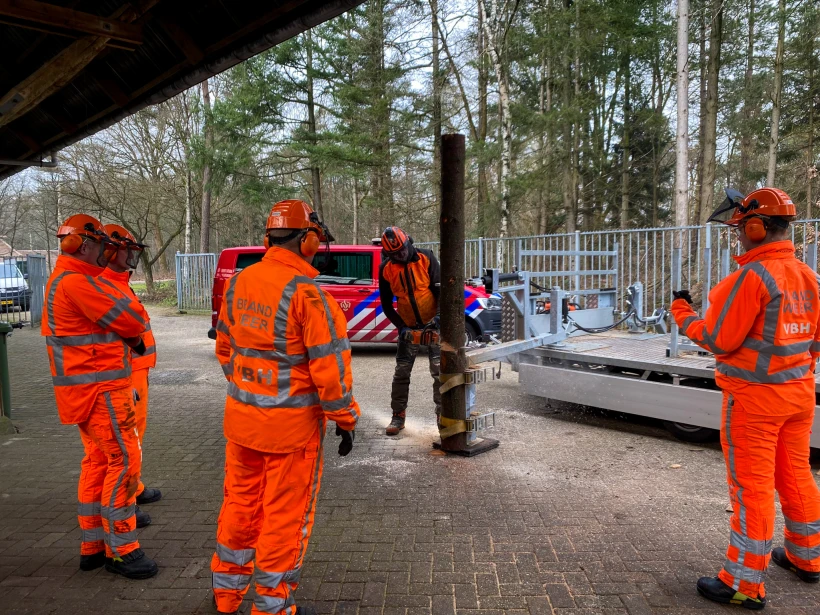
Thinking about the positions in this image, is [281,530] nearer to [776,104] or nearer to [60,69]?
[60,69]

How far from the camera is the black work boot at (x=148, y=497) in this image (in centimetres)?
419

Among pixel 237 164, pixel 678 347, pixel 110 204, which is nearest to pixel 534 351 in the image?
pixel 678 347

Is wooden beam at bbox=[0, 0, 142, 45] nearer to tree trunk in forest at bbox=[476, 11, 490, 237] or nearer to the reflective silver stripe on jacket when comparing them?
the reflective silver stripe on jacket

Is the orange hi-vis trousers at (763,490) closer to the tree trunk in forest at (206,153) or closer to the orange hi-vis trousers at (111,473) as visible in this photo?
the orange hi-vis trousers at (111,473)

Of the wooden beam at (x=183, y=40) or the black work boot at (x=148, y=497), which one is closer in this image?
the black work boot at (x=148, y=497)

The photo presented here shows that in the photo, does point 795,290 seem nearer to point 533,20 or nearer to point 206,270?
point 533,20

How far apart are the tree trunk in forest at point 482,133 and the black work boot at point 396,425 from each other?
1241 cm

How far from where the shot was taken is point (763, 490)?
2.76m

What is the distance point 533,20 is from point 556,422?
14277 mm

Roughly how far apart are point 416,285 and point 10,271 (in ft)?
49.7

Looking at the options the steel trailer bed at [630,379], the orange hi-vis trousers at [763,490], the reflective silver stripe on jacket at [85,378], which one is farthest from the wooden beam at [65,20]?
the steel trailer bed at [630,379]

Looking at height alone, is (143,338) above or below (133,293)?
below

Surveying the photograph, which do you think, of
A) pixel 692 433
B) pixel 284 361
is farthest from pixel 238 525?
pixel 692 433

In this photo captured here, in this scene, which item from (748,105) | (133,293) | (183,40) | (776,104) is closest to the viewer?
(133,293)
